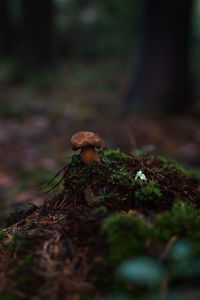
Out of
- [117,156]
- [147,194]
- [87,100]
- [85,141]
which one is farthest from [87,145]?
[87,100]

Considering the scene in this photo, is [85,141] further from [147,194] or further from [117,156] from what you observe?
[147,194]

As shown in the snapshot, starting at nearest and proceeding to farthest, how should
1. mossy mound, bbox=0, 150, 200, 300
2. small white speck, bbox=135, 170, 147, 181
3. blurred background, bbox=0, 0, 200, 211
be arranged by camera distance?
1. mossy mound, bbox=0, 150, 200, 300
2. small white speck, bbox=135, 170, 147, 181
3. blurred background, bbox=0, 0, 200, 211

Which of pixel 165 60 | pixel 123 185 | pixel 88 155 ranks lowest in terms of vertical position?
pixel 123 185

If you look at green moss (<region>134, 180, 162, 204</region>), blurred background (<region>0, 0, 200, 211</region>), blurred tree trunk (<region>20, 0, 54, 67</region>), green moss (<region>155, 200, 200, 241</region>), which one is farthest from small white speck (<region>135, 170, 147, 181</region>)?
blurred tree trunk (<region>20, 0, 54, 67</region>)

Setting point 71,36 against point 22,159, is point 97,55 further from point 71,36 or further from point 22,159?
point 22,159

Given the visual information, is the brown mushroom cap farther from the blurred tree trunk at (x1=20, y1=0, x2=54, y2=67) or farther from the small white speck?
the blurred tree trunk at (x1=20, y1=0, x2=54, y2=67)

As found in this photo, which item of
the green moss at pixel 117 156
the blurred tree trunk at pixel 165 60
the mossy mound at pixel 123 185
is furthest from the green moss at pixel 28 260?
the blurred tree trunk at pixel 165 60
